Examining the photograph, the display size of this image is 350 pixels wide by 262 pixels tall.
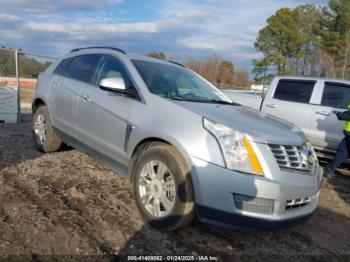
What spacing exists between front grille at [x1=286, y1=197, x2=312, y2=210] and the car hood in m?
0.53

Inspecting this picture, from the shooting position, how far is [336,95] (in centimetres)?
719

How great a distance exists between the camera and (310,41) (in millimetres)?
42812

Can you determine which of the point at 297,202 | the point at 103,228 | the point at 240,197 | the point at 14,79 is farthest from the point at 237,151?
the point at 14,79

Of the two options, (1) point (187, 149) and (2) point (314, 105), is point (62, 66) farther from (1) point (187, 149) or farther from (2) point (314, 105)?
(2) point (314, 105)

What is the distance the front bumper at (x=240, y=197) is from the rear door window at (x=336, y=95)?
445cm

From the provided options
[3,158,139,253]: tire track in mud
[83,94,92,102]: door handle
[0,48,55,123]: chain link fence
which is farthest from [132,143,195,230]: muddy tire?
[0,48,55,123]: chain link fence

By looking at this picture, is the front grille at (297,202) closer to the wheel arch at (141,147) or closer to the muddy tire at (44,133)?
the wheel arch at (141,147)

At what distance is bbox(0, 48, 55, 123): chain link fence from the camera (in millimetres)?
9375

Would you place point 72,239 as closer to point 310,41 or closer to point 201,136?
point 201,136

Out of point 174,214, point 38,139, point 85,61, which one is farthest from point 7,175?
point 174,214

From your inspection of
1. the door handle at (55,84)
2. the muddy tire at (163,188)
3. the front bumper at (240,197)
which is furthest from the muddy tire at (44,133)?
the front bumper at (240,197)

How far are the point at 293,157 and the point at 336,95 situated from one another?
4.45 m

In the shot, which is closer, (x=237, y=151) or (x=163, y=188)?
(x=237, y=151)

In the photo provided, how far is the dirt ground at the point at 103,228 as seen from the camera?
3.22m
